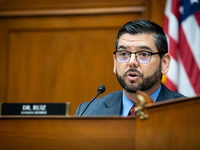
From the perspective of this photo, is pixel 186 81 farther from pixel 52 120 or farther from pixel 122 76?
pixel 52 120

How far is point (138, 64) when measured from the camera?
186 centimetres

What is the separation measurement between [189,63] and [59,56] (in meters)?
1.33

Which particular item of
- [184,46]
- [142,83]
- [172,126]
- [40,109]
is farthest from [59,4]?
[172,126]

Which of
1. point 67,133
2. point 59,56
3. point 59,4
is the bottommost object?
point 67,133

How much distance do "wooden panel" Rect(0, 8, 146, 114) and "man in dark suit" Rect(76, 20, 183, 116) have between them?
1060mm

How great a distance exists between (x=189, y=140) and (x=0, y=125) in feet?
2.49

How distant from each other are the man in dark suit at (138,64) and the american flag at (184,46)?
29.3 inches

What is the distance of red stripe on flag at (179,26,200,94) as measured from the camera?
8.70 feet

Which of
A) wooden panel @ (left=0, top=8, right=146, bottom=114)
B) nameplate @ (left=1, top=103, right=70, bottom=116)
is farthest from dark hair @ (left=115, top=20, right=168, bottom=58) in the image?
wooden panel @ (left=0, top=8, right=146, bottom=114)

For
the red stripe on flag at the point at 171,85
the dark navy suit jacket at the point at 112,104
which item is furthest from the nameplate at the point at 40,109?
the red stripe on flag at the point at 171,85

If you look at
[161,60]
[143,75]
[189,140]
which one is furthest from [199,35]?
[189,140]

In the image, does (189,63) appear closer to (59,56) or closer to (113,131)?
(59,56)

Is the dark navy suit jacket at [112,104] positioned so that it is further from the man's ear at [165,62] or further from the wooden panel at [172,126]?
the wooden panel at [172,126]

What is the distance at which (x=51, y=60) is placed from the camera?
125 inches
